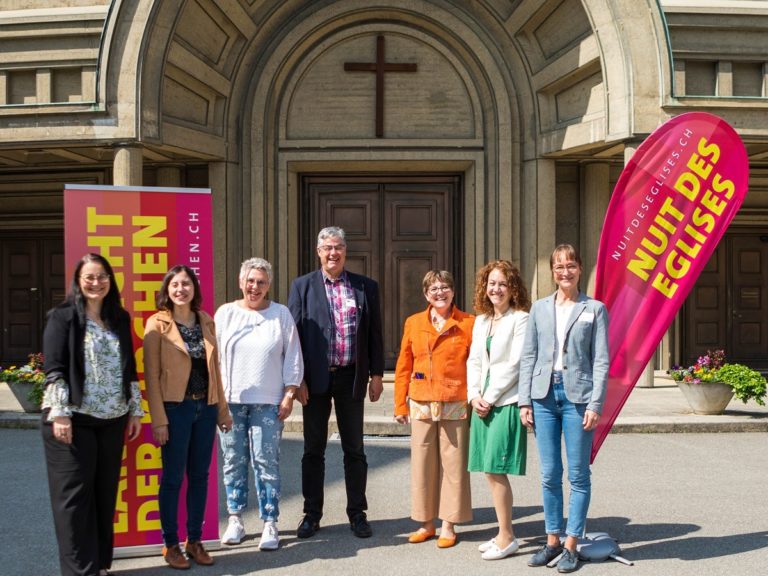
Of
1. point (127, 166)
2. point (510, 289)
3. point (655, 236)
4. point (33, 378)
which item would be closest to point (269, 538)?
point (510, 289)

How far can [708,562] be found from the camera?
16.2 feet

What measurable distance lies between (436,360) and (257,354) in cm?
121

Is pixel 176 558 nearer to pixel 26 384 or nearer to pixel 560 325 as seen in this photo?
pixel 560 325

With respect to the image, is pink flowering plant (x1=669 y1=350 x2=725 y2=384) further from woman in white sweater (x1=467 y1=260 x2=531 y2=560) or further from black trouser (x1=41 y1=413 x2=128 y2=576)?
black trouser (x1=41 y1=413 x2=128 y2=576)

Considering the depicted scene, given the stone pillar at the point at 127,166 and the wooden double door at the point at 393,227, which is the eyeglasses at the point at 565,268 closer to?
the stone pillar at the point at 127,166

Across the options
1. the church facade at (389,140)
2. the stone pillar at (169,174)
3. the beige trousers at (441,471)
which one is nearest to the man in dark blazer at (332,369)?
the beige trousers at (441,471)

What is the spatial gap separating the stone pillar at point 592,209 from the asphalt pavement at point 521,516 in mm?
4605

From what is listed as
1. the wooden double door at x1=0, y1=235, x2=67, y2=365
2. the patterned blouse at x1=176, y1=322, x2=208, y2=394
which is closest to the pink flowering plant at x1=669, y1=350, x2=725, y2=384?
the patterned blouse at x1=176, y1=322, x2=208, y2=394

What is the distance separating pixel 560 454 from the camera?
499cm

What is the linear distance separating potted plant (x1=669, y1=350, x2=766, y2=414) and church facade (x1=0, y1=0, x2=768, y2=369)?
3.51 metres

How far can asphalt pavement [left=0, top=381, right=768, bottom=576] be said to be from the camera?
496cm

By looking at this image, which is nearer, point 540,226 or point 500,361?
point 500,361

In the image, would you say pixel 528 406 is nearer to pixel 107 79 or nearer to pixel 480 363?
pixel 480 363

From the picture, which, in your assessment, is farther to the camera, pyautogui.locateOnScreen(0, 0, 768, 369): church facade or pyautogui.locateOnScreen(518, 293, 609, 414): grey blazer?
pyautogui.locateOnScreen(0, 0, 768, 369): church facade
